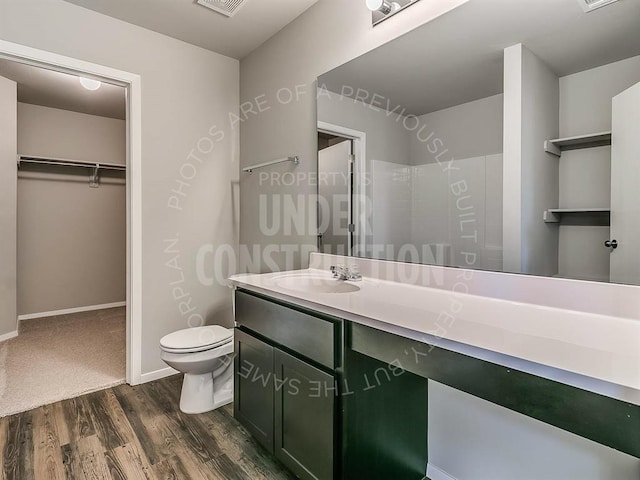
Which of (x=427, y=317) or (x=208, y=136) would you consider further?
(x=208, y=136)

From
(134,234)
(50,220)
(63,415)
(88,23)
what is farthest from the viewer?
(50,220)

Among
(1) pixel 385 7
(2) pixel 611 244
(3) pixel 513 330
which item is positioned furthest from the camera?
(1) pixel 385 7

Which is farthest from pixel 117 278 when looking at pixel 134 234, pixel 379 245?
pixel 379 245

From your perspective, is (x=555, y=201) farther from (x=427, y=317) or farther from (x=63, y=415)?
(x=63, y=415)

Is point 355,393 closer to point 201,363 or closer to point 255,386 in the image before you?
point 255,386

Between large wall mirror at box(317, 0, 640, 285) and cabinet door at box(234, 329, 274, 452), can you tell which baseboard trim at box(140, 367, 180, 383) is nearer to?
cabinet door at box(234, 329, 274, 452)

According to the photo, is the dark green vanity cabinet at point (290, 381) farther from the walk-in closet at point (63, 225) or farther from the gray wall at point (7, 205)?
the gray wall at point (7, 205)

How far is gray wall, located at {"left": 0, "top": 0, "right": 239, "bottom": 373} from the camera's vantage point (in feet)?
7.34

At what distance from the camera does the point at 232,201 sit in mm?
2855

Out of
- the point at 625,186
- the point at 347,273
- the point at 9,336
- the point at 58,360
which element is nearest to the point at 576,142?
the point at 625,186

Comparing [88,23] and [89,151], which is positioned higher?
[88,23]

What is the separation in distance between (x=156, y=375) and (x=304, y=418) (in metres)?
1.59

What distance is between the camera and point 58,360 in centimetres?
276

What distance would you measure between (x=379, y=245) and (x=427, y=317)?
74cm
